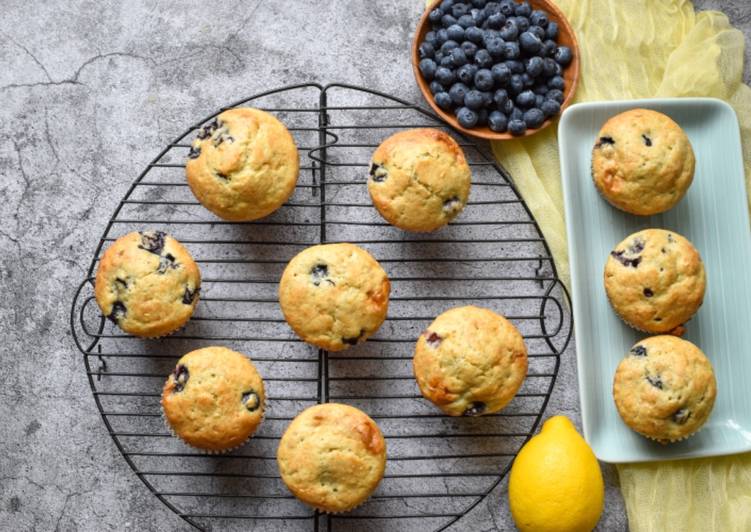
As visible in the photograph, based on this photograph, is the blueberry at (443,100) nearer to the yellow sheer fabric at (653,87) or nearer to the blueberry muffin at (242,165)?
the yellow sheer fabric at (653,87)

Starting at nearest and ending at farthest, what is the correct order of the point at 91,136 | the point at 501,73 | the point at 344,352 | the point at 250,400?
1. the point at 250,400
2. the point at 501,73
3. the point at 344,352
4. the point at 91,136

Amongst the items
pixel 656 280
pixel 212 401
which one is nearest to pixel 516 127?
pixel 656 280

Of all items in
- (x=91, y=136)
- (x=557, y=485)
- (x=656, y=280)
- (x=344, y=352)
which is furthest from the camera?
(x=91, y=136)

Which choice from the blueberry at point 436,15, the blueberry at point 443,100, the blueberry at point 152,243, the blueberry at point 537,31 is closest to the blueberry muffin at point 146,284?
the blueberry at point 152,243

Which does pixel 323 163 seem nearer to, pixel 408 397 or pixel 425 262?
pixel 425 262

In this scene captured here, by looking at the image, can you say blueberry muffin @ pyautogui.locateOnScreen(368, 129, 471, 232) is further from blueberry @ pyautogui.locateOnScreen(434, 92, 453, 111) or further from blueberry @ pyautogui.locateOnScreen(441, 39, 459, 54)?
blueberry @ pyautogui.locateOnScreen(441, 39, 459, 54)

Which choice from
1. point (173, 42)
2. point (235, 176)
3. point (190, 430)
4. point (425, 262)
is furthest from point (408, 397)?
point (173, 42)

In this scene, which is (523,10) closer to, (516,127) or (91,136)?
(516,127)
